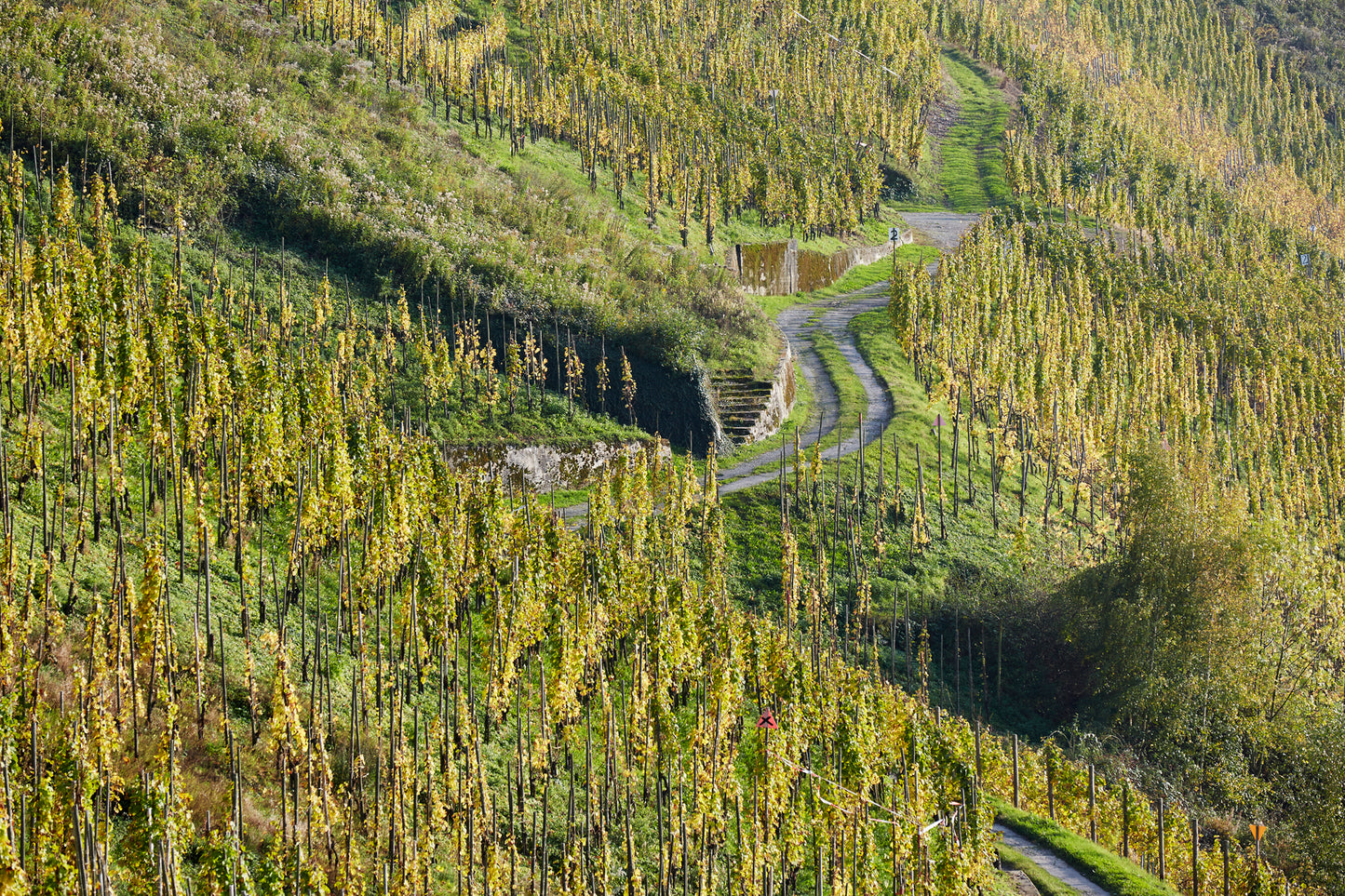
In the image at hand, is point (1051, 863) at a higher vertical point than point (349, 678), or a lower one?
lower

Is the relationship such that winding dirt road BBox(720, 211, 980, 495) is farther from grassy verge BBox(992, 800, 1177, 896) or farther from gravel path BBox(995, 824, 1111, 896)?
gravel path BBox(995, 824, 1111, 896)

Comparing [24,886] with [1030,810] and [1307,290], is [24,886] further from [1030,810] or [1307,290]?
[1307,290]

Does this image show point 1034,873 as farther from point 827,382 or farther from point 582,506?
point 827,382

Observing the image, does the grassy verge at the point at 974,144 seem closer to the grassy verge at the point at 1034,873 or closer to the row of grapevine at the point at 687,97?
the row of grapevine at the point at 687,97

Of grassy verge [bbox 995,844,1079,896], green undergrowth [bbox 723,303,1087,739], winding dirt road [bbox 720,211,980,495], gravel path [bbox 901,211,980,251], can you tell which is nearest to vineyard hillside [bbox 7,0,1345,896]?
green undergrowth [bbox 723,303,1087,739]

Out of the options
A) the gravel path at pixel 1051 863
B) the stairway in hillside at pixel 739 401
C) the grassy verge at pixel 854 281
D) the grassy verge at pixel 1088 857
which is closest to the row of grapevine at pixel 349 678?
the grassy verge at pixel 1088 857

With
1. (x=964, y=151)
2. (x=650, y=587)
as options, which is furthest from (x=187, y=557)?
(x=964, y=151)

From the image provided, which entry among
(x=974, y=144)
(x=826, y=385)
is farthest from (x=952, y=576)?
(x=974, y=144)
